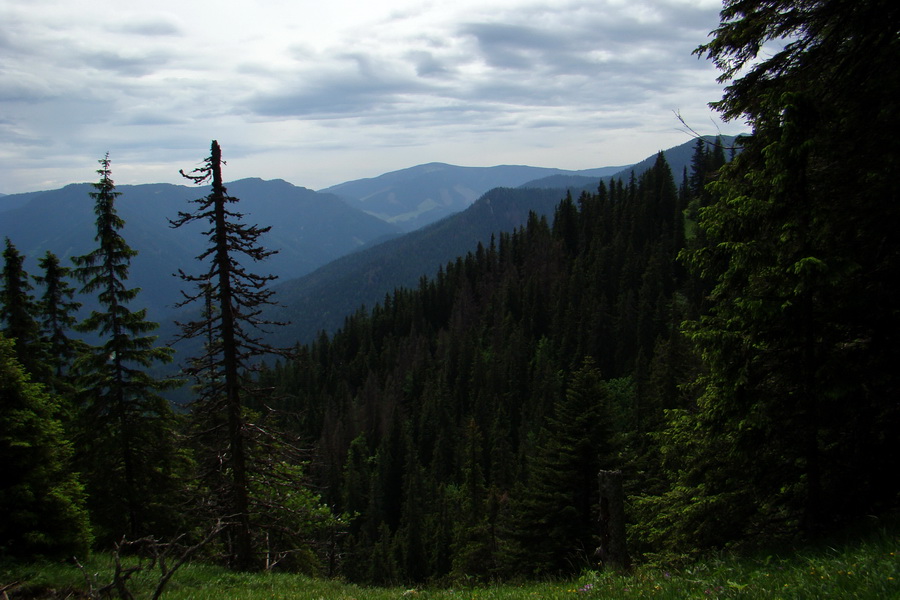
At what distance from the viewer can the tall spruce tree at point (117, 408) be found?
18422 mm

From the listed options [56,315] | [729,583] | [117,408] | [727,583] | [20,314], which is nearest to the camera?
[729,583]

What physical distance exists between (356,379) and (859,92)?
107m

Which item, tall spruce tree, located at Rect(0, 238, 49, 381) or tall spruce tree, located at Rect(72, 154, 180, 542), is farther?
tall spruce tree, located at Rect(0, 238, 49, 381)

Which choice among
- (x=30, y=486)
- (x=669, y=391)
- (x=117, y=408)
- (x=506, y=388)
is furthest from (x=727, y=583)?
(x=506, y=388)

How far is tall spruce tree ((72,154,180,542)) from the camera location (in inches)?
725

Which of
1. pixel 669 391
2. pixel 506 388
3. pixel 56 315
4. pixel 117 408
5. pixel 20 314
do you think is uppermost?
pixel 20 314

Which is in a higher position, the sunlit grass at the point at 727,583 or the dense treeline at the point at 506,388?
the sunlit grass at the point at 727,583

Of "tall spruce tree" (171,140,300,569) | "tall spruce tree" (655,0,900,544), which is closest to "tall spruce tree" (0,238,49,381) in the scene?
"tall spruce tree" (171,140,300,569)

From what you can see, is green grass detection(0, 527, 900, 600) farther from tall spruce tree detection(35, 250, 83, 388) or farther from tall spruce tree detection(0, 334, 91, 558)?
tall spruce tree detection(35, 250, 83, 388)

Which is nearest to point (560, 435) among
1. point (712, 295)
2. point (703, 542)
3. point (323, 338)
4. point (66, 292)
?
point (703, 542)

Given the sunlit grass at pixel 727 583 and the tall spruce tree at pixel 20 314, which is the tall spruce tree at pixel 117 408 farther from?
the sunlit grass at pixel 727 583

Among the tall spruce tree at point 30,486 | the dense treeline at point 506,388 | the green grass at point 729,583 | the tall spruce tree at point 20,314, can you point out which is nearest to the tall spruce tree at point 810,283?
the green grass at point 729,583

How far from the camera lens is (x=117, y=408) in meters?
18.9

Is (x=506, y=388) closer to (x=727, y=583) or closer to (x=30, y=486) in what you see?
(x=30, y=486)
